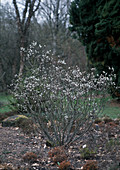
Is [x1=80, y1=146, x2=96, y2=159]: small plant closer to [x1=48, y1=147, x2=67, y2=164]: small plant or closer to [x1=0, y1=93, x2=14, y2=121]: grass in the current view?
[x1=48, y1=147, x2=67, y2=164]: small plant

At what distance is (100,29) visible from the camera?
9289 mm

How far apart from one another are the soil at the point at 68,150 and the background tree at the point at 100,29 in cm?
465

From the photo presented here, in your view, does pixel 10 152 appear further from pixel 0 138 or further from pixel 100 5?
pixel 100 5

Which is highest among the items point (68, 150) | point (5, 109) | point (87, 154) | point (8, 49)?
point (8, 49)

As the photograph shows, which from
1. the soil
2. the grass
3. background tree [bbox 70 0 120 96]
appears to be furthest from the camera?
background tree [bbox 70 0 120 96]

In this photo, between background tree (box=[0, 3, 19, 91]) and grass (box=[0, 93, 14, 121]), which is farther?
background tree (box=[0, 3, 19, 91])

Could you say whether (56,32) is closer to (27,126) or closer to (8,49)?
(8,49)

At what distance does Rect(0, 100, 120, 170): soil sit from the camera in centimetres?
341

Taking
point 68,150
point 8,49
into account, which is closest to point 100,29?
point 68,150

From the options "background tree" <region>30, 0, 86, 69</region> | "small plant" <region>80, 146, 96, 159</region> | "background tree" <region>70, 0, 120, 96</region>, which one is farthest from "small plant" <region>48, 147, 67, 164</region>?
"background tree" <region>30, 0, 86, 69</region>

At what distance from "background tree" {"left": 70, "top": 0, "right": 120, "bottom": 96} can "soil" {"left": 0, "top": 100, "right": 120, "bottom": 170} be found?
4653 mm

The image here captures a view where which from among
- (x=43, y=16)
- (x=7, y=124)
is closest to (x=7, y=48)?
(x=43, y=16)

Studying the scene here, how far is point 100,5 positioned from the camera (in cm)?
980

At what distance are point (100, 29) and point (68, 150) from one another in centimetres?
A: 653
